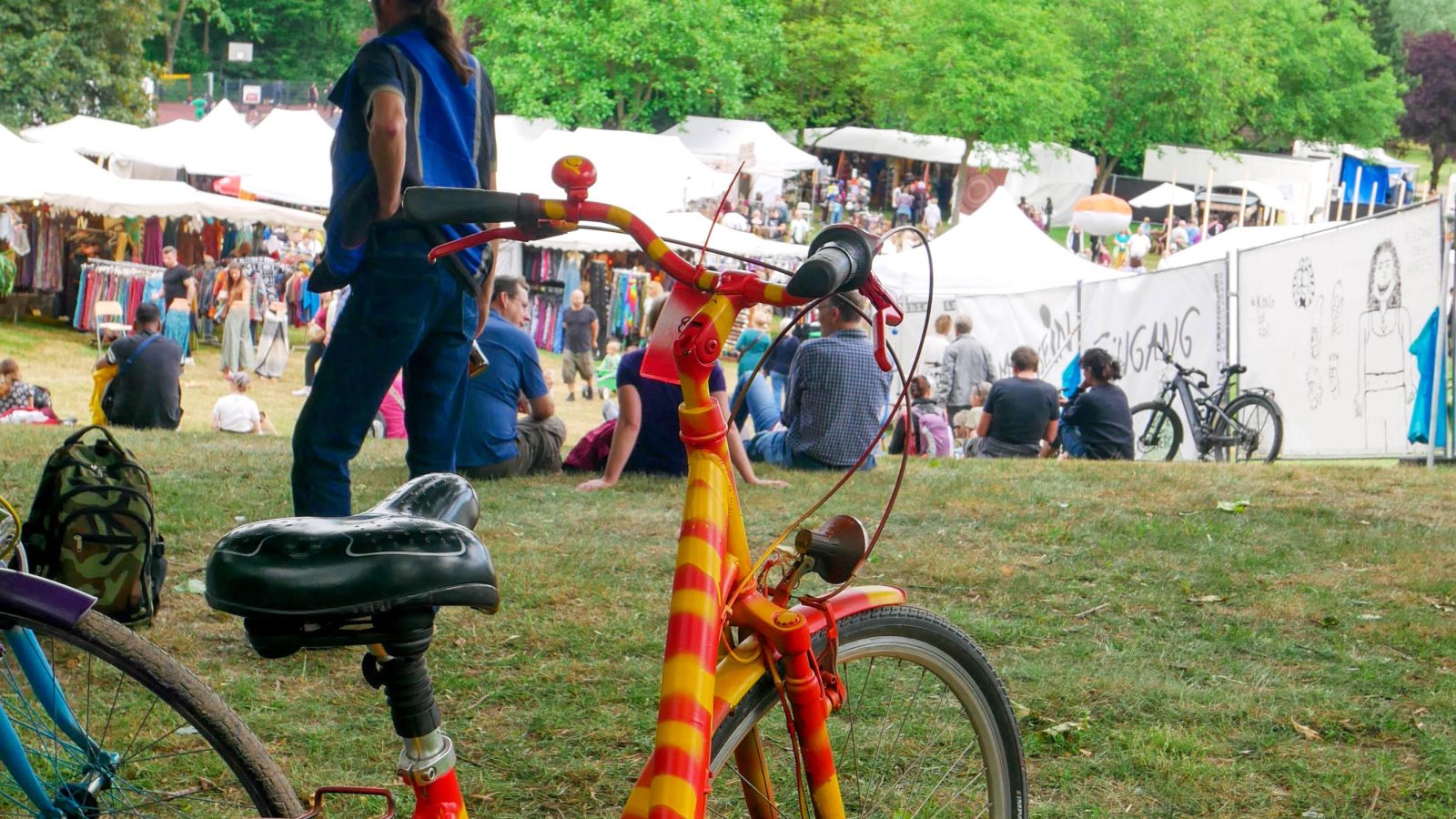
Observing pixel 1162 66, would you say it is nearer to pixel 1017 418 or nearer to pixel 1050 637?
pixel 1017 418

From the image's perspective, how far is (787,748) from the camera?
2881 mm

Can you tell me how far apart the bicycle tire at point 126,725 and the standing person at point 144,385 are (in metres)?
9.95

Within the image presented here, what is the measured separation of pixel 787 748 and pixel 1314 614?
10.0 ft

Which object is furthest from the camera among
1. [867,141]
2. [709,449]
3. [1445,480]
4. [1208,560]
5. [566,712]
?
[867,141]

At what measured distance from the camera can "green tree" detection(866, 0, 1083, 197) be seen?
44094 millimetres

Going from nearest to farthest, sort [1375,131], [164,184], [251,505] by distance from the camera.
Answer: [251,505]
[164,184]
[1375,131]

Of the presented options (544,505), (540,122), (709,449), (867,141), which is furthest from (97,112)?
(709,449)

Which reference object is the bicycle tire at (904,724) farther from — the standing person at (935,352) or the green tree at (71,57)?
the green tree at (71,57)

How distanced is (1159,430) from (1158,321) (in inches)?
112

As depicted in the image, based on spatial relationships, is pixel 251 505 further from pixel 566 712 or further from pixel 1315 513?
pixel 1315 513

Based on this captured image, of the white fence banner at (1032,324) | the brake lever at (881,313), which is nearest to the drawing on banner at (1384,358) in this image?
the white fence banner at (1032,324)

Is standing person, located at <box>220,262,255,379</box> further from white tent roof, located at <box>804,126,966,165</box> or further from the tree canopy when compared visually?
the tree canopy

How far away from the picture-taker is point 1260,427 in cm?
1352

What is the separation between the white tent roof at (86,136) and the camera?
27266 millimetres
